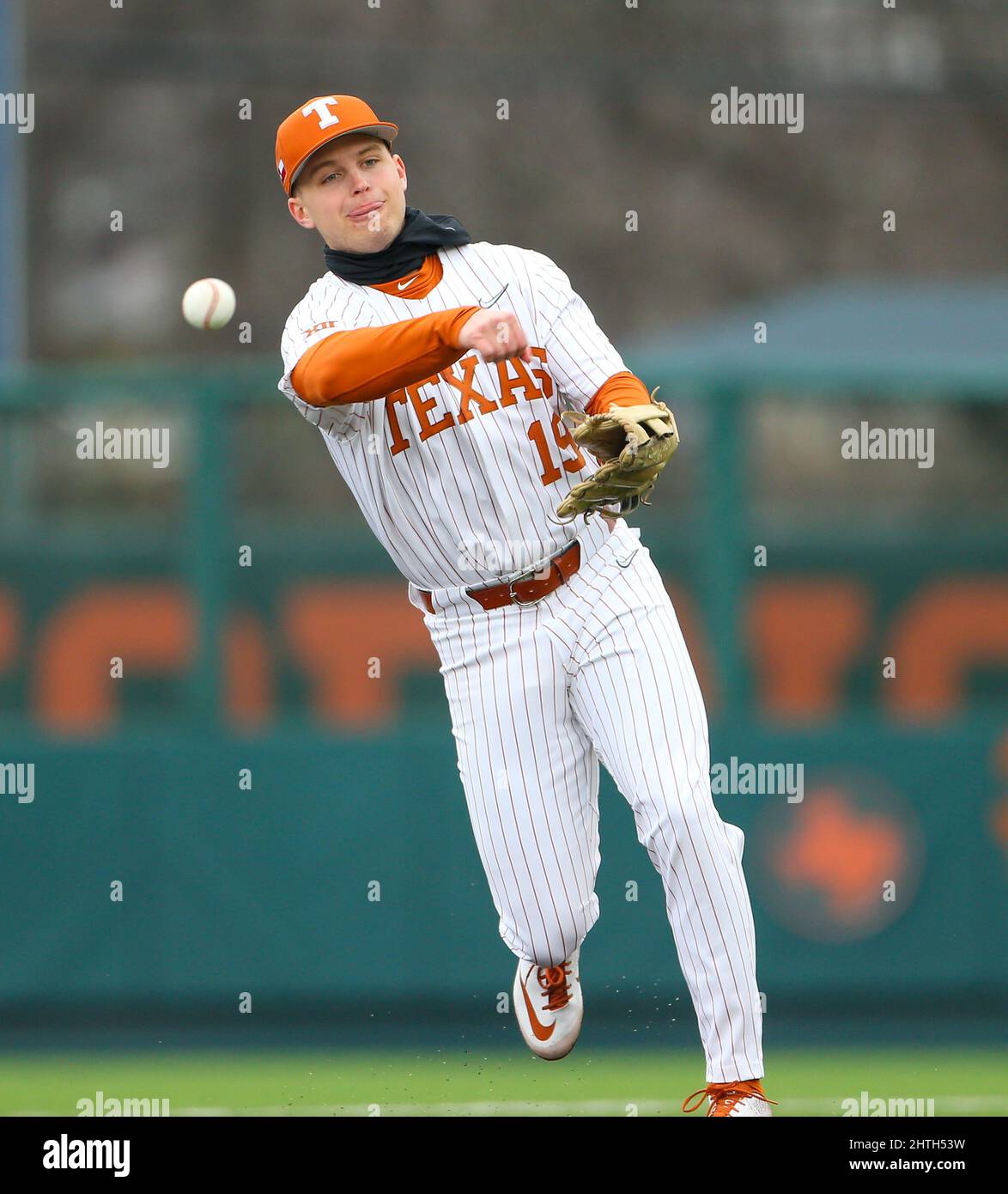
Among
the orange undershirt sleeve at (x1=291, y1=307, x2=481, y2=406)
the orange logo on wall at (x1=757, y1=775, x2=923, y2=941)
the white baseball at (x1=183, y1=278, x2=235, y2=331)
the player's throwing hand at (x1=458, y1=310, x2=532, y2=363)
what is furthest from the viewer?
the orange logo on wall at (x1=757, y1=775, x2=923, y2=941)

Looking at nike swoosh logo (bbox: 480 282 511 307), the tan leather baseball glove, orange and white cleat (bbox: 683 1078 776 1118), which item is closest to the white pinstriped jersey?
nike swoosh logo (bbox: 480 282 511 307)

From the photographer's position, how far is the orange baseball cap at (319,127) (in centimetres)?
506

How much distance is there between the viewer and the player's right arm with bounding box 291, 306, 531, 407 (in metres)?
4.57

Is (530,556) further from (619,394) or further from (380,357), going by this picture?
(380,357)

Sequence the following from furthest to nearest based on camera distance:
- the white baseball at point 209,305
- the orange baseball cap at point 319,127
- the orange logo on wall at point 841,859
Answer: the orange logo on wall at point 841,859 → the white baseball at point 209,305 → the orange baseball cap at point 319,127

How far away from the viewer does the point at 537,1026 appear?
19.1 feet

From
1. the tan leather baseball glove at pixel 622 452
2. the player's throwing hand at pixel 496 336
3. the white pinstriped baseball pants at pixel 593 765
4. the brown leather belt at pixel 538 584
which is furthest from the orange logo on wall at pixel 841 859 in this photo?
the player's throwing hand at pixel 496 336

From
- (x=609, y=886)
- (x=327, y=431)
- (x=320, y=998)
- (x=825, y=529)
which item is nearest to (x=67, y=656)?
(x=320, y=998)

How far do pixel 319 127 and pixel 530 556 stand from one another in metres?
1.14

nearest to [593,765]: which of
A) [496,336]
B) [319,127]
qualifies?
[496,336]

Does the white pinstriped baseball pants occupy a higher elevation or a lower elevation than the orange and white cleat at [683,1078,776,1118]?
higher

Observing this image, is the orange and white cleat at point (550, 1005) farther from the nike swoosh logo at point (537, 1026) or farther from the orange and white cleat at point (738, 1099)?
the orange and white cleat at point (738, 1099)

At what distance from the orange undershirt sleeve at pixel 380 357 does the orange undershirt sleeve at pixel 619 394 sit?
426mm

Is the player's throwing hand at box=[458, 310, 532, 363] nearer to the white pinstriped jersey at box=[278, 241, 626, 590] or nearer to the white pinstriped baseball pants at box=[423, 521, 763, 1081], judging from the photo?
the white pinstriped jersey at box=[278, 241, 626, 590]
